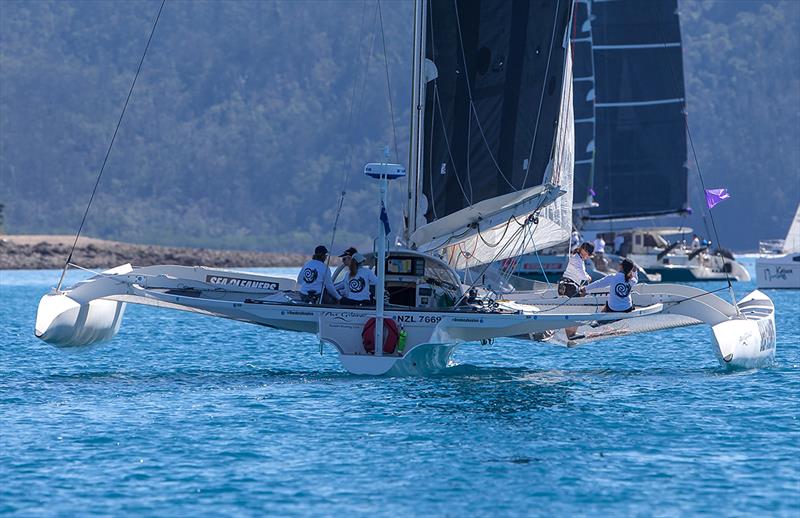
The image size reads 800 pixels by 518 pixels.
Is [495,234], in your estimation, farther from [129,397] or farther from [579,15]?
[579,15]

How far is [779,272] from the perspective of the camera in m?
53.7

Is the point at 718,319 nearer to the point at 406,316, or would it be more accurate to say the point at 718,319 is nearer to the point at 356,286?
the point at 406,316

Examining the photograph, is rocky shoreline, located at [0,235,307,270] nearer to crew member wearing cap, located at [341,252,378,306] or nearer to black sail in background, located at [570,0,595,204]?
black sail in background, located at [570,0,595,204]

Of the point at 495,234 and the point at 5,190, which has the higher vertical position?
the point at 5,190

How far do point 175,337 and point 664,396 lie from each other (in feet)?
57.6

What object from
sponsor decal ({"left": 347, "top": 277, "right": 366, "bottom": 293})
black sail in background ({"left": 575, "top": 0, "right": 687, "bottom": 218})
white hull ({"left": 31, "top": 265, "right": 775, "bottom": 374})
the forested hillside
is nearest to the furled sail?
white hull ({"left": 31, "top": 265, "right": 775, "bottom": 374})

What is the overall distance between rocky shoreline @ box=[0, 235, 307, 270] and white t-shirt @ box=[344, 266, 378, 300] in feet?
272

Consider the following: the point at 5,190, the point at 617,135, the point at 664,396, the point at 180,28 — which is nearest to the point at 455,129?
the point at 664,396

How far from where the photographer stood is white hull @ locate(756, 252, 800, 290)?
53.4 metres

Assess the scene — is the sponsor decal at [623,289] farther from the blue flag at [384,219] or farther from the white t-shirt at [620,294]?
the blue flag at [384,219]

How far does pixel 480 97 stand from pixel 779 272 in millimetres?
33186

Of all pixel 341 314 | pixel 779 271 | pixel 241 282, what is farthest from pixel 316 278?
pixel 779 271

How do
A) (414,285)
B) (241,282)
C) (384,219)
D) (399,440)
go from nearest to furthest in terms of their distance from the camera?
1. (399,440)
2. (384,219)
3. (414,285)
4. (241,282)

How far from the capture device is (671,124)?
57.3 metres
